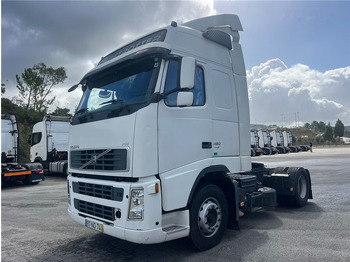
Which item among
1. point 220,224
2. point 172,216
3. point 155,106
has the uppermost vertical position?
point 155,106

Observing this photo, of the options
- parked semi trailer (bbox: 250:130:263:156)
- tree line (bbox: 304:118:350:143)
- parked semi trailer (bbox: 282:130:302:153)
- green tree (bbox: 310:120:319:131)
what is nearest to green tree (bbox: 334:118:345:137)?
tree line (bbox: 304:118:350:143)

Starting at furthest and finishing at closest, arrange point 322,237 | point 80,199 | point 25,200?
point 25,200
point 322,237
point 80,199

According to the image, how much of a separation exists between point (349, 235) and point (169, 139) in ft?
12.2

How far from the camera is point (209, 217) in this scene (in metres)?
4.50

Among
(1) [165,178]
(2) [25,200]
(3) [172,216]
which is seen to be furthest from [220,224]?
(2) [25,200]

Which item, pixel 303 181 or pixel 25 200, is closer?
pixel 303 181

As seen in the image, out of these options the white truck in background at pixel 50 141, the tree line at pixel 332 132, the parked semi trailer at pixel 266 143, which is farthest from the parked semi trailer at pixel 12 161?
the tree line at pixel 332 132

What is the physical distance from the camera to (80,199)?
454 centimetres

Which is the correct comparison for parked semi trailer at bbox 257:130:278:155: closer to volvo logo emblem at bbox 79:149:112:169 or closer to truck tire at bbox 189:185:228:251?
truck tire at bbox 189:185:228:251

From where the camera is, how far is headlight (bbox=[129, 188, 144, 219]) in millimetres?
3635

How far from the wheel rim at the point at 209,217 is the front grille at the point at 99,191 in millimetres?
1304

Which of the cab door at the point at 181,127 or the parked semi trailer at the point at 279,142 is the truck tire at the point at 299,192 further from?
the parked semi trailer at the point at 279,142

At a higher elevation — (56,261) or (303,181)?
(303,181)

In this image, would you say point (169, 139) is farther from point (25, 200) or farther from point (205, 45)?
point (25, 200)
